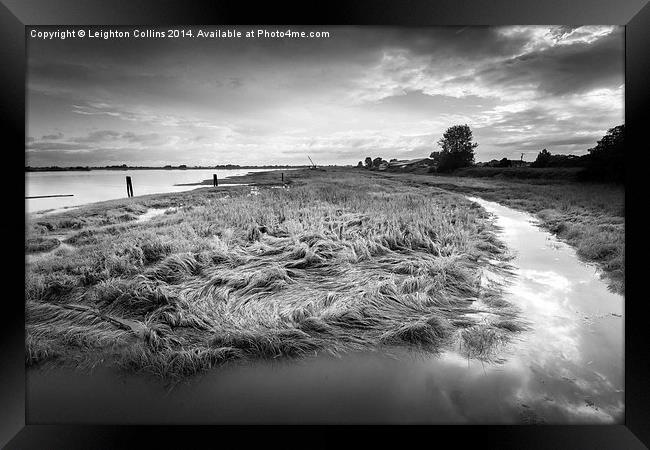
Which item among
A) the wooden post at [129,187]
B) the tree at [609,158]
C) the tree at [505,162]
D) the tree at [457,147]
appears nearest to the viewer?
the tree at [609,158]

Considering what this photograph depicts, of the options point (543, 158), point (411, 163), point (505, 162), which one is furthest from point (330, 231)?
point (543, 158)

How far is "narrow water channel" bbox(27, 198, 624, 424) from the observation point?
214 cm

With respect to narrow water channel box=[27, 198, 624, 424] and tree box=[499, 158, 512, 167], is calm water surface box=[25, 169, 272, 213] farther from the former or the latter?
tree box=[499, 158, 512, 167]

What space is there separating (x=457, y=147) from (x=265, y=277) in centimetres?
202

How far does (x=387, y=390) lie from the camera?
2.18 meters

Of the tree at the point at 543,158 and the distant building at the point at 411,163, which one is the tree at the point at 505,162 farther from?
the distant building at the point at 411,163

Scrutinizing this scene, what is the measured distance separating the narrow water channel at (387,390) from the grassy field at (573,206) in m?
0.48

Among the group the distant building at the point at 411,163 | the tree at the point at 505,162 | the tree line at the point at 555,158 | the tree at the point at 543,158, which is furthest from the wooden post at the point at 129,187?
the tree at the point at 543,158

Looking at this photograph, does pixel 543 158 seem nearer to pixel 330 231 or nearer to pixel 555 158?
pixel 555 158

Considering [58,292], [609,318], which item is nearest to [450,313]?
[609,318]

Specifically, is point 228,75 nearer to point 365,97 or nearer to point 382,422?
point 365,97

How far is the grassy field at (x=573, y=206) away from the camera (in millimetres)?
2289

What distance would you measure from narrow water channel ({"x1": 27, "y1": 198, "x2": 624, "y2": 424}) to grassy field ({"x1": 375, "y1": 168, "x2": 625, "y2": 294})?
0.48m

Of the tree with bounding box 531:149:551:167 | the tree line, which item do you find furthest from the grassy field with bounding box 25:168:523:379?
the tree with bounding box 531:149:551:167
